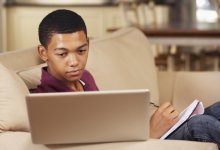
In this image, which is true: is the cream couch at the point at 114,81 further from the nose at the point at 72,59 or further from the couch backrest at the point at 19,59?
the nose at the point at 72,59

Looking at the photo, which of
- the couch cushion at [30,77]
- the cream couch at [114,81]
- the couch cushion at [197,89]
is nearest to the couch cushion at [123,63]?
the cream couch at [114,81]

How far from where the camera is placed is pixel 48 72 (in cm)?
153

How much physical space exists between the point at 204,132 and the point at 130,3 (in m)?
3.22

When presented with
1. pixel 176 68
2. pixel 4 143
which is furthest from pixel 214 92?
pixel 176 68

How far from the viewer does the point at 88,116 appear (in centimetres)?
121

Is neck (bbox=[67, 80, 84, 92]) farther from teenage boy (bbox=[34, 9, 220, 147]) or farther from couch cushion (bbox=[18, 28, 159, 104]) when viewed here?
couch cushion (bbox=[18, 28, 159, 104])

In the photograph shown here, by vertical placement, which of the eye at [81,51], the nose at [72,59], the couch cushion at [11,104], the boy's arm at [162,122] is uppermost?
the eye at [81,51]

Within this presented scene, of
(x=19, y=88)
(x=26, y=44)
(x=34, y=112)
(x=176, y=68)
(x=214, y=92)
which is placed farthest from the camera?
(x=26, y=44)

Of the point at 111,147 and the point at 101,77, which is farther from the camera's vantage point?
the point at 101,77

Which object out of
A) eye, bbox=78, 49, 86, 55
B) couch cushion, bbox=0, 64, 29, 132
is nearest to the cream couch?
couch cushion, bbox=0, 64, 29, 132

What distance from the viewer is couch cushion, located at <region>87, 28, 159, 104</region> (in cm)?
203

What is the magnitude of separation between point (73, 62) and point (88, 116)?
0.76ft

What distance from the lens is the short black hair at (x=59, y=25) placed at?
1401mm

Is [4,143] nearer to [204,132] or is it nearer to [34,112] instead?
[34,112]
